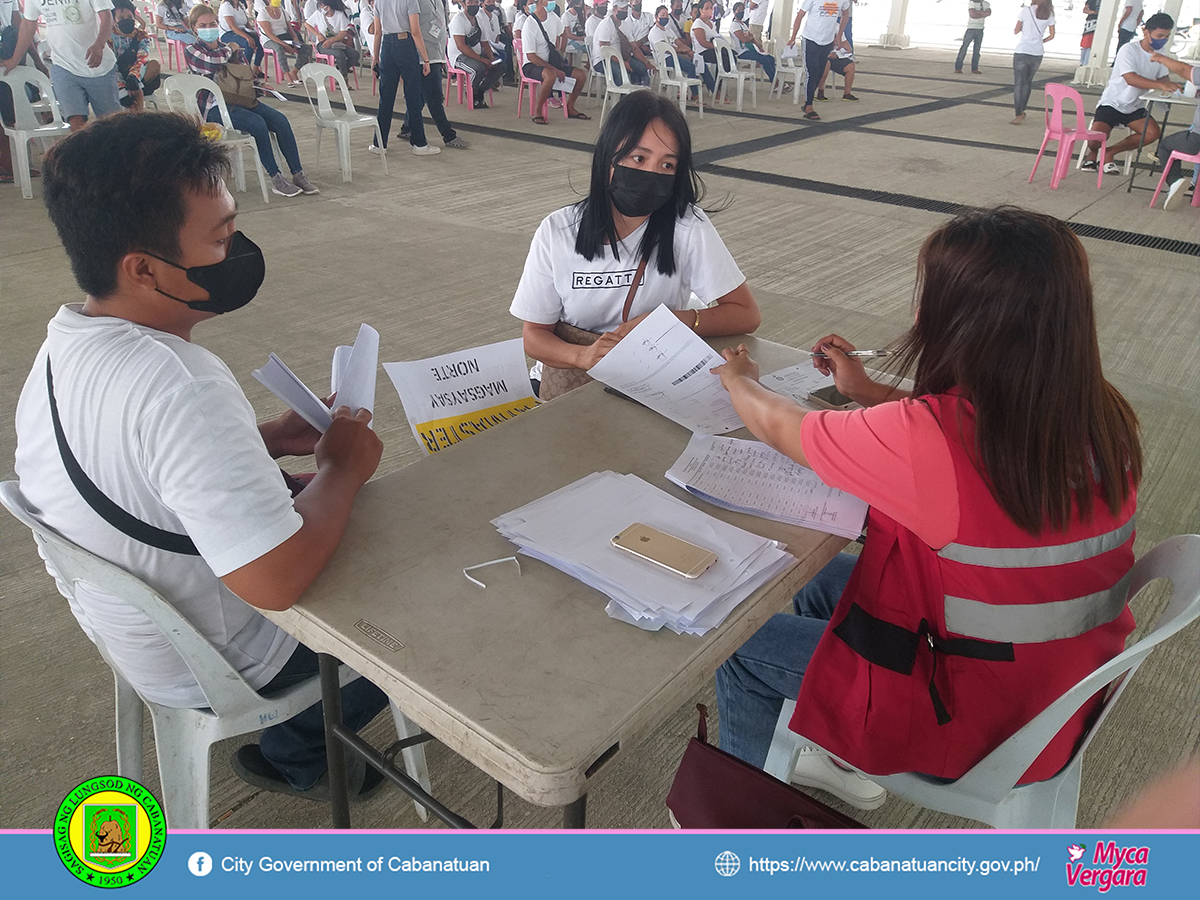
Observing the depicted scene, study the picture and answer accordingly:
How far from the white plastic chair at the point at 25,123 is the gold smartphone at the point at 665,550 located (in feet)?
19.0

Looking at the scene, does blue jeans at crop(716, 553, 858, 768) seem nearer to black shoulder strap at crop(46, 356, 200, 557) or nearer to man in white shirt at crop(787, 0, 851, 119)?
black shoulder strap at crop(46, 356, 200, 557)

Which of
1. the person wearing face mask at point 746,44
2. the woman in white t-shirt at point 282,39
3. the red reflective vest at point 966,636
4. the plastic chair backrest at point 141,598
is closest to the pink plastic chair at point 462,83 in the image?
the woman in white t-shirt at point 282,39

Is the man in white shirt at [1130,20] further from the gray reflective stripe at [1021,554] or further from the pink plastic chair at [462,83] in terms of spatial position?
the gray reflective stripe at [1021,554]

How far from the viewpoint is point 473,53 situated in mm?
9781

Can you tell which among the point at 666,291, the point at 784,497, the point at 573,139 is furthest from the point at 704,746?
the point at 573,139

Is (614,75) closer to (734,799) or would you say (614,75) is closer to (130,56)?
(130,56)

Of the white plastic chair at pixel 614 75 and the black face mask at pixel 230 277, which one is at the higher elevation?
the black face mask at pixel 230 277

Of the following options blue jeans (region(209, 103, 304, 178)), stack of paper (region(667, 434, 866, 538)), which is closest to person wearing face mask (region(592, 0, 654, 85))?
blue jeans (region(209, 103, 304, 178))

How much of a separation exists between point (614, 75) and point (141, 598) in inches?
384

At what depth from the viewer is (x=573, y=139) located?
8.45 meters

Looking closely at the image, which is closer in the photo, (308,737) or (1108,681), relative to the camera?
(1108,681)

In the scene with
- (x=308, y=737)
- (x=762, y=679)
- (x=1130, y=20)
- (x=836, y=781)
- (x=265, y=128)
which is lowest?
(x=836, y=781)

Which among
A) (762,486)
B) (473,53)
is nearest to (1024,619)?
(762,486)

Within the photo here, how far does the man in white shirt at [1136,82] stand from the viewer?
6703 millimetres
